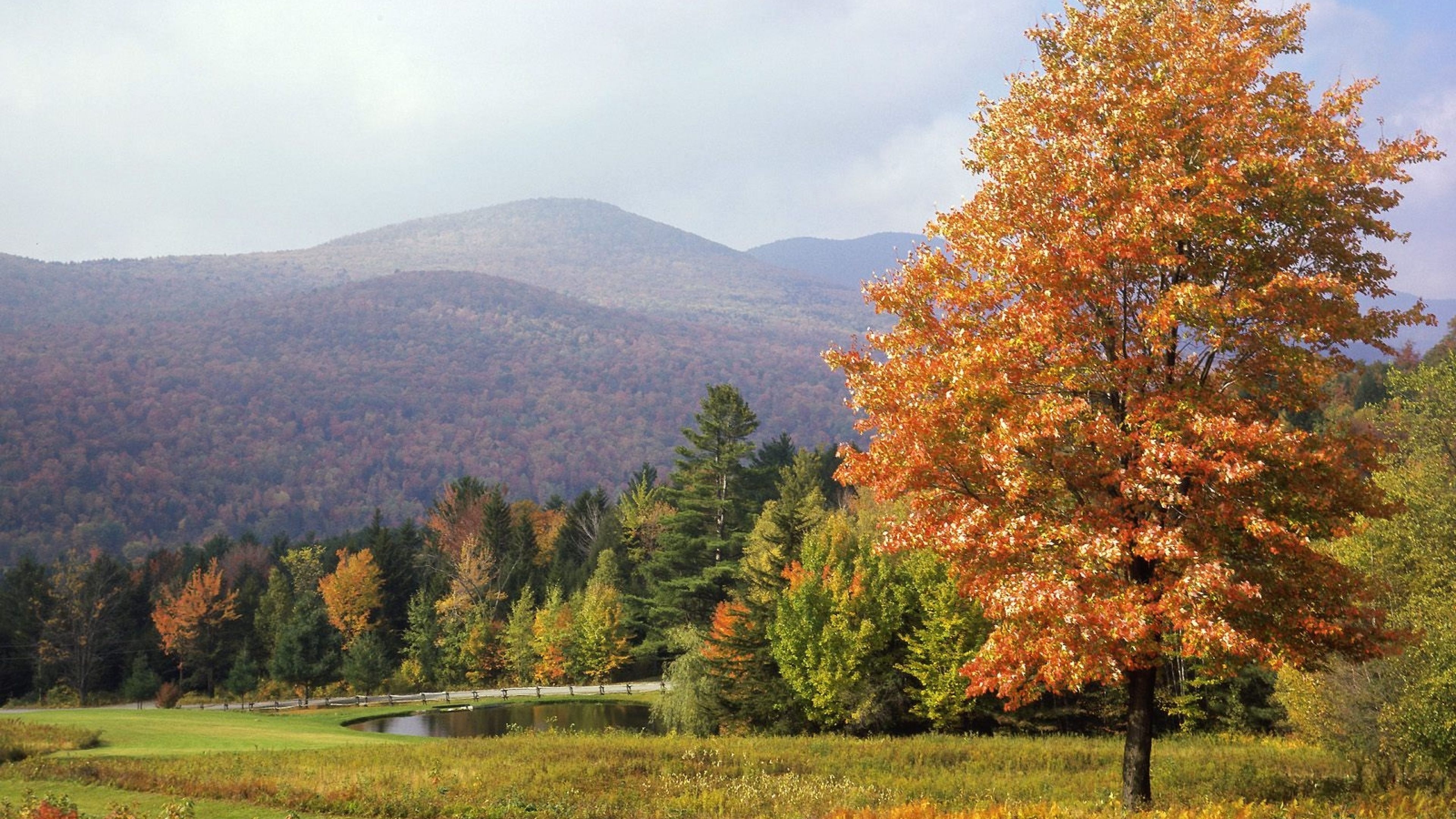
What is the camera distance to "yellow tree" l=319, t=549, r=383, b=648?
81875 millimetres

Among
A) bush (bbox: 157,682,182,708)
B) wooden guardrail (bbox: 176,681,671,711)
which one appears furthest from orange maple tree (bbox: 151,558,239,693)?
wooden guardrail (bbox: 176,681,671,711)

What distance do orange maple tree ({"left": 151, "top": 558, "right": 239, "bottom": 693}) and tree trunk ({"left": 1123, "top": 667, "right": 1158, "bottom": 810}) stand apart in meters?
83.1

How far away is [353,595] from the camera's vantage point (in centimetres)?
8269

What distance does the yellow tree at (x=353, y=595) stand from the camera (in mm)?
81875

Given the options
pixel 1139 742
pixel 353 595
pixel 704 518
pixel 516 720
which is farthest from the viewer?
pixel 353 595

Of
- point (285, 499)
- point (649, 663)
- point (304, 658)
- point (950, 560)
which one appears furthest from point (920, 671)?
point (285, 499)

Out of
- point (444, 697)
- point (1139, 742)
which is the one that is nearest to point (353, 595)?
point (444, 697)

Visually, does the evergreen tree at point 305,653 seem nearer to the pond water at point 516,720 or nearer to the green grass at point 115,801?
the pond water at point 516,720

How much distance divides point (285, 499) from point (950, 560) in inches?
7595

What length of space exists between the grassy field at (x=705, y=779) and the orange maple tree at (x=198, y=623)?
53.4m

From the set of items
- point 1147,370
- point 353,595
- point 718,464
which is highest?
point 718,464

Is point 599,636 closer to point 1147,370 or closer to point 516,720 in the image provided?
point 516,720

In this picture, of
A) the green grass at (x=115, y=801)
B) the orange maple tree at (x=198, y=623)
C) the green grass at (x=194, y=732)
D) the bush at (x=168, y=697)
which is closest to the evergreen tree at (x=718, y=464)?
the green grass at (x=194, y=732)

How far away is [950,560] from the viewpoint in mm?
15250
